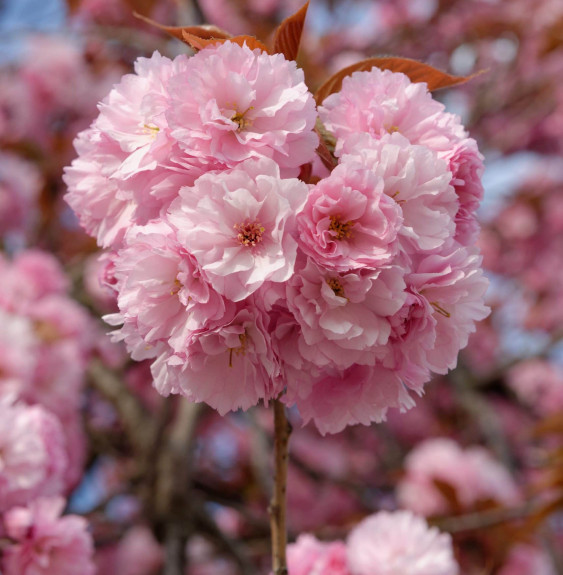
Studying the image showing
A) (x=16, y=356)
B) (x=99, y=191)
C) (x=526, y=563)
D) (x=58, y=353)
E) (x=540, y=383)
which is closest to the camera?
(x=99, y=191)

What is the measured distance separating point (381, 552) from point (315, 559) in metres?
0.11

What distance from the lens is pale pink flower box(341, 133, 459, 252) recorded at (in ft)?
2.05

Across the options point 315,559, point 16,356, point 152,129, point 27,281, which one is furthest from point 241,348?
point 27,281

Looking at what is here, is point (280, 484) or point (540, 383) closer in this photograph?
point (280, 484)

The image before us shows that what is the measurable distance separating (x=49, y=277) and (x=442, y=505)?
1.59 m

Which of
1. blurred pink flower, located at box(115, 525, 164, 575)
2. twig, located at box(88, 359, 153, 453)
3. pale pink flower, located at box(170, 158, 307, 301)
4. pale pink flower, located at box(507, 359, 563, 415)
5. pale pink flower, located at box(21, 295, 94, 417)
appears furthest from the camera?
pale pink flower, located at box(507, 359, 563, 415)

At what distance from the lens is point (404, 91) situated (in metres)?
0.70

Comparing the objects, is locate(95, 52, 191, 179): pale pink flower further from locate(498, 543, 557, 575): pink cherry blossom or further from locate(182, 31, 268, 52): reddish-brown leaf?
locate(498, 543, 557, 575): pink cherry blossom

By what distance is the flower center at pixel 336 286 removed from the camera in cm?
61

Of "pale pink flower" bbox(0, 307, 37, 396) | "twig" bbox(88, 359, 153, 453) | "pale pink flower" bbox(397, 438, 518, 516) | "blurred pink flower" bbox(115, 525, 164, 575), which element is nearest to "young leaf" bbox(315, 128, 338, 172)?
"pale pink flower" bbox(0, 307, 37, 396)

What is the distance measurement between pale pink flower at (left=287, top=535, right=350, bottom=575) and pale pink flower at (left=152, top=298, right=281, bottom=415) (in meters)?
0.39

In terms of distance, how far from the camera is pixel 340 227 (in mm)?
612

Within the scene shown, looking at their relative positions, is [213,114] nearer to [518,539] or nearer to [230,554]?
[230,554]

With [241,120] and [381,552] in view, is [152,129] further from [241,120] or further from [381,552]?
[381,552]
